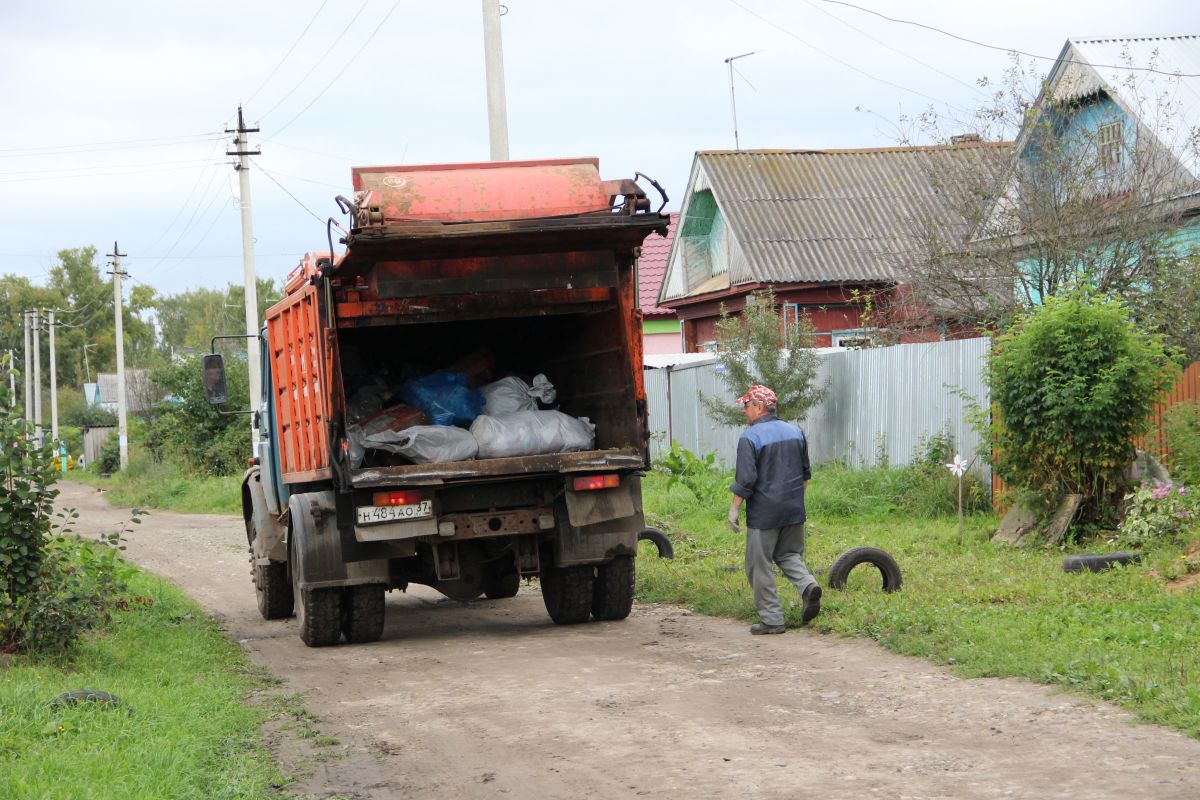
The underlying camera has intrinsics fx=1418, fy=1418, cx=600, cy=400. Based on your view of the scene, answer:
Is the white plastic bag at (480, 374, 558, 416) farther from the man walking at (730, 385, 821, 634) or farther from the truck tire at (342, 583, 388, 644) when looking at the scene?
the man walking at (730, 385, 821, 634)

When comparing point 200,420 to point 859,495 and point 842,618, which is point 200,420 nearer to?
point 859,495

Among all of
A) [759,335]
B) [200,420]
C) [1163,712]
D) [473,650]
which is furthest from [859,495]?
[200,420]

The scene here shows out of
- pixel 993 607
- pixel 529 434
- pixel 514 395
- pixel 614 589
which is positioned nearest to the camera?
pixel 993 607

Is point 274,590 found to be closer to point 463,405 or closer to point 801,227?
point 463,405

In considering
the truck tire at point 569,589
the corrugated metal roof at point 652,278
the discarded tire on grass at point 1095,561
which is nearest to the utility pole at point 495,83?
the truck tire at point 569,589

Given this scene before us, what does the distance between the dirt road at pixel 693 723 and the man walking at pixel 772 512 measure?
0.88 feet

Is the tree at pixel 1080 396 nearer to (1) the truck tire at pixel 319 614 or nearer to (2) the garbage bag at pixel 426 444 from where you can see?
(2) the garbage bag at pixel 426 444

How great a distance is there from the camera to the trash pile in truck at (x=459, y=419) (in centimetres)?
995

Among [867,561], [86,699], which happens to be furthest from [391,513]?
[867,561]

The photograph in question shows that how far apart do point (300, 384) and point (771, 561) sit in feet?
11.9

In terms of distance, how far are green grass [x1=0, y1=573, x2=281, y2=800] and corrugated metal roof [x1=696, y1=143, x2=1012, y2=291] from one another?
1691 cm

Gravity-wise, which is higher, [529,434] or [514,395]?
[514,395]

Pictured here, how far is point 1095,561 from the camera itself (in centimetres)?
1041

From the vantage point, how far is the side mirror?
12.1 m
